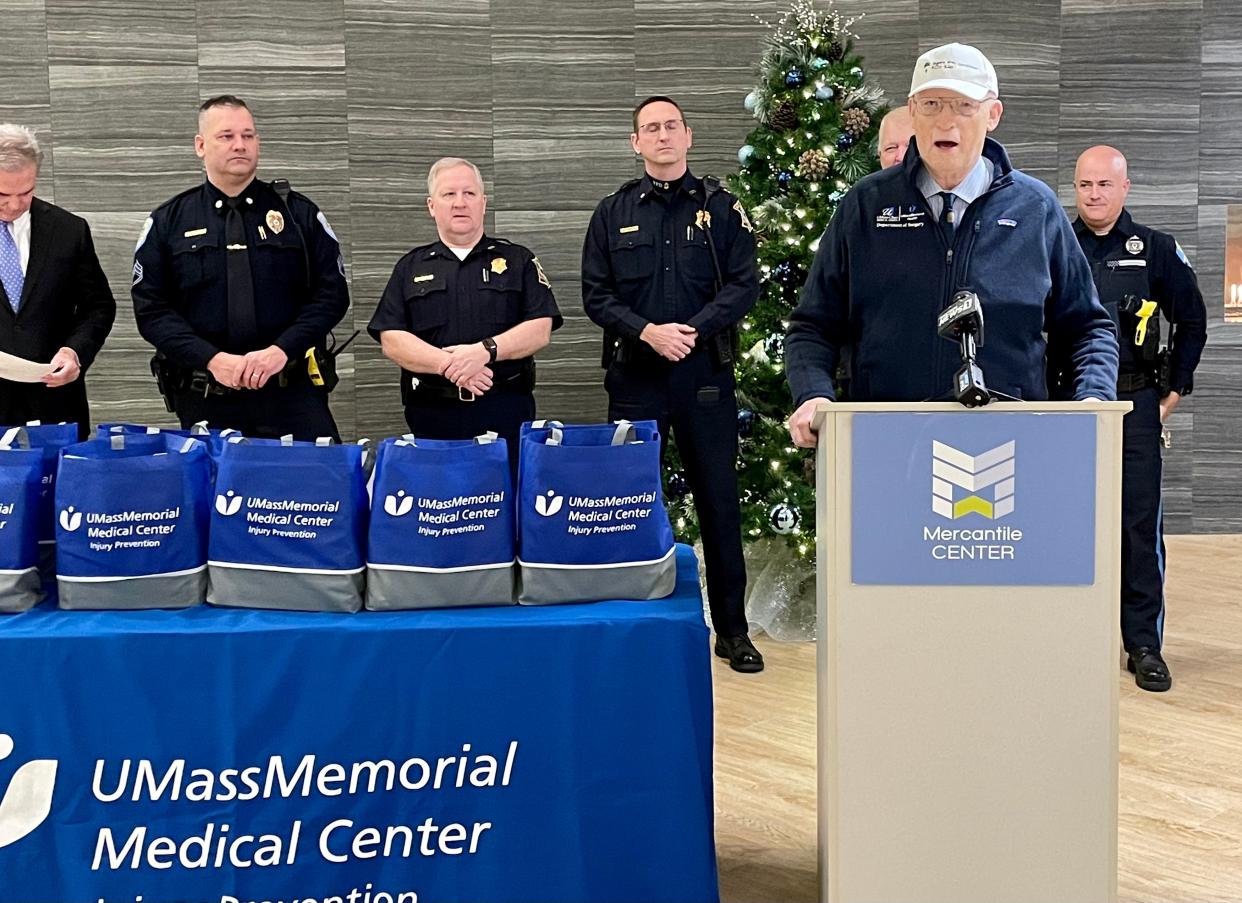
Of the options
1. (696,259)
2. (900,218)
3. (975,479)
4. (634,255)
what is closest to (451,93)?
(634,255)

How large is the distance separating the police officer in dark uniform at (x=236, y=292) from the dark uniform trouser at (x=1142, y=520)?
256 centimetres

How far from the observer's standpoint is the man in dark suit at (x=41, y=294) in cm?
372

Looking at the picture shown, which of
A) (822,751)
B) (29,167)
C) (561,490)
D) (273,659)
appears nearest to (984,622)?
(822,751)

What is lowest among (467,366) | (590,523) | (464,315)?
(590,523)

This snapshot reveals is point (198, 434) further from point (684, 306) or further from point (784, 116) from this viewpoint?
point (784, 116)

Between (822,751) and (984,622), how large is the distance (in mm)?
378

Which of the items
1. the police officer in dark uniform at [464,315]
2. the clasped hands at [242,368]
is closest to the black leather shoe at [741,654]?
the police officer in dark uniform at [464,315]

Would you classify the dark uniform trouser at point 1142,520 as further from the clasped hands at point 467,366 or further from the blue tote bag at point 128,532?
the blue tote bag at point 128,532

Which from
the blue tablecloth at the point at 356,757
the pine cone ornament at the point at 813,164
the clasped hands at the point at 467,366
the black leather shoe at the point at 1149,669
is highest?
the pine cone ornament at the point at 813,164

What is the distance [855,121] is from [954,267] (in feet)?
9.36

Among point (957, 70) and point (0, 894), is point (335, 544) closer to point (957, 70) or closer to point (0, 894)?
point (0, 894)

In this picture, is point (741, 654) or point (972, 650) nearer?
point (972, 650)

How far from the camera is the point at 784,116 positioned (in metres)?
5.07

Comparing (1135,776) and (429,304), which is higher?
(429,304)
